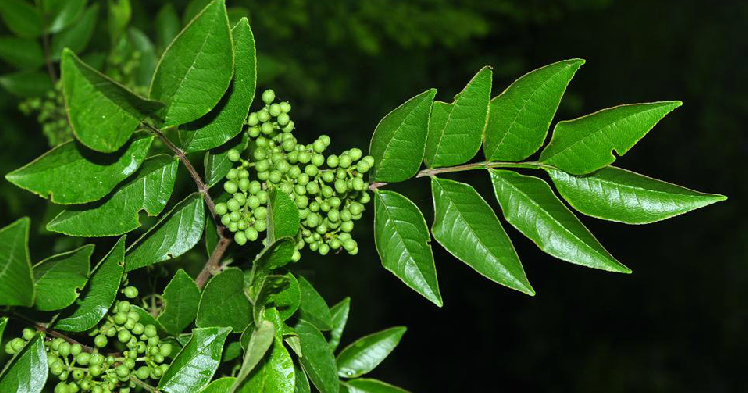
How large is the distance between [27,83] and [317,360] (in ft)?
5.04

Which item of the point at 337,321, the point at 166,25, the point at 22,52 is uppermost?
the point at 166,25

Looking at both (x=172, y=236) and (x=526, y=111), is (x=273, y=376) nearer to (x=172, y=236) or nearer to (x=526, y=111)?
(x=172, y=236)

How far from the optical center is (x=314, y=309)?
1.34 metres

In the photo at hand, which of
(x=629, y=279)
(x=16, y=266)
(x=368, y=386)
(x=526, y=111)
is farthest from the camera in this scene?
(x=629, y=279)

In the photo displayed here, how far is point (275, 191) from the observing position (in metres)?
1.06

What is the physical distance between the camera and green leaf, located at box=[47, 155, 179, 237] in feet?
3.62

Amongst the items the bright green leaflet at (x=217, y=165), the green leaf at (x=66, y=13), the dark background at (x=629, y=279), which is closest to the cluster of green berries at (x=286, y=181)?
the bright green leaflet at (x=217, y=165)

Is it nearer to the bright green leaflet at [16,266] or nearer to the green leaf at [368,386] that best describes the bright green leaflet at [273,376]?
the bright green leaflet at [16,266]

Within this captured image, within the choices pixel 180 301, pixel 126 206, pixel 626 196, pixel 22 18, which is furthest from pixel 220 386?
pixel 22 18

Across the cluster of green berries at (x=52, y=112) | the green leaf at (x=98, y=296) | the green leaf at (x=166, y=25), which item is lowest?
the green leaf at (x=98, y=296)

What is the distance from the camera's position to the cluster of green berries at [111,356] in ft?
3.72

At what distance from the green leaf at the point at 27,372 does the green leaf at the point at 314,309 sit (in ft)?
1.40

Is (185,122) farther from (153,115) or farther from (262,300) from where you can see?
(262,300)

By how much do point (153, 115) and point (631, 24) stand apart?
719 cm
